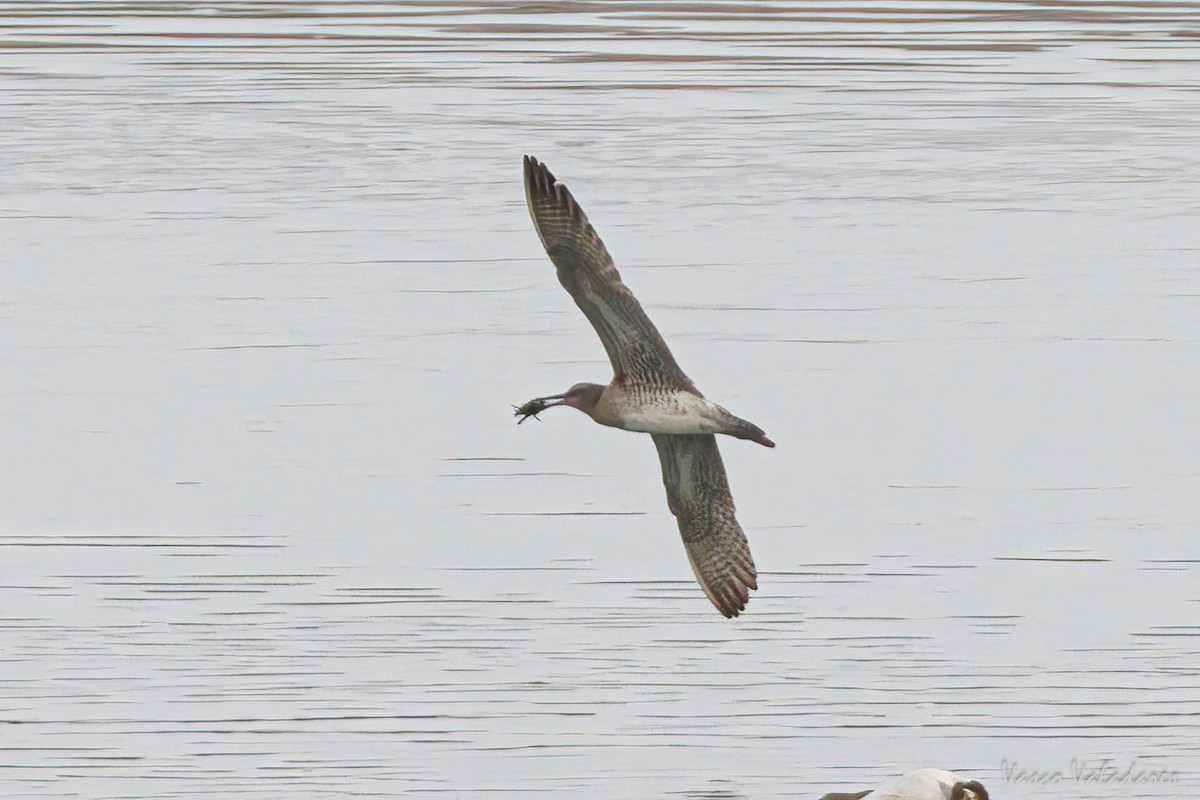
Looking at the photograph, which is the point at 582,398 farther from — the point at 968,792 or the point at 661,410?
the point at 968,792

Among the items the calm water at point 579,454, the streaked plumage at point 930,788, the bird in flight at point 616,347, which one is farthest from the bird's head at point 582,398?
the streaked plumage at point 930,788

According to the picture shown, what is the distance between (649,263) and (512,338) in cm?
213

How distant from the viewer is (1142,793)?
25.3 feet

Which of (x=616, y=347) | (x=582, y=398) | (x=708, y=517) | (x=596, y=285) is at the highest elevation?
(x=596, y=285)

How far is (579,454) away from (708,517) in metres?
3.69

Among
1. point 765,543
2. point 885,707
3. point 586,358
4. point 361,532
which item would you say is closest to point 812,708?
point 885,707

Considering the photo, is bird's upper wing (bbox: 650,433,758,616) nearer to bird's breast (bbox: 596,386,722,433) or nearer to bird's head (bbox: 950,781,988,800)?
bird's breast (bbox: 596,386,722,433)

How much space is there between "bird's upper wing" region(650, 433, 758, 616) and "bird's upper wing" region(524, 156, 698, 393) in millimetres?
602

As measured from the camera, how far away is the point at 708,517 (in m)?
8.27

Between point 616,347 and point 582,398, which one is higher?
point 616,347

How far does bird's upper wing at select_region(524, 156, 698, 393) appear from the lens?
735 centimetres

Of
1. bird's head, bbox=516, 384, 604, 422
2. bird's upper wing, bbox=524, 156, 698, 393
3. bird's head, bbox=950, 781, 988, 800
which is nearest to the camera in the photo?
bird's head, bbox=950, 781, 988, 800

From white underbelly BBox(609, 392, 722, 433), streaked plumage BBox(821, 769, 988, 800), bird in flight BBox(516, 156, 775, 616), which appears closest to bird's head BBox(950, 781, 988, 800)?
streaked plumage BBox(821, 769, 988, 800)

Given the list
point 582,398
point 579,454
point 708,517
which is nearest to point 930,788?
point 708,517
